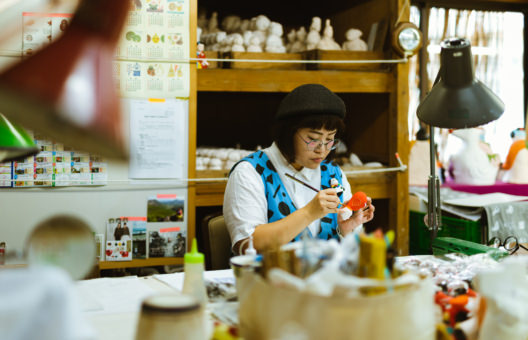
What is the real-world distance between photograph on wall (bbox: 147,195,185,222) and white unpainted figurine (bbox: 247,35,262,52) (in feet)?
3.26

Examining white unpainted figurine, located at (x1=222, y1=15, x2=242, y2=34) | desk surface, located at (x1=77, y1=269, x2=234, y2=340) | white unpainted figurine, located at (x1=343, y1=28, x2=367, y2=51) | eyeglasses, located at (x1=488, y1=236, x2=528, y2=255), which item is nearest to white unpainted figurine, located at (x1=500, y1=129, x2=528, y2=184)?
white unpainted figurine, located at (x1=343, y1=28, x2=367, y2=51)

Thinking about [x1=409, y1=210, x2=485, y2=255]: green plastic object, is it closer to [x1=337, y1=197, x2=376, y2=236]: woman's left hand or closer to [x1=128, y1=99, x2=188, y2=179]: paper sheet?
[x1=337, y1=197, x2=376, y2=236]: woman's left hand

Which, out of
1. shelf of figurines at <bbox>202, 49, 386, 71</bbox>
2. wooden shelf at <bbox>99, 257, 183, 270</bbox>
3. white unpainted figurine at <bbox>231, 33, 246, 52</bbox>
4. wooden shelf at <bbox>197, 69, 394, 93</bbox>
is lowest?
wooden shelf at <bbox>99, 257, 183, 270</bbox>

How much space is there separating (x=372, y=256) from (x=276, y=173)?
1288mm

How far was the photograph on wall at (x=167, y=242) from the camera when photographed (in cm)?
282

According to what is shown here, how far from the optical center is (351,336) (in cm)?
91

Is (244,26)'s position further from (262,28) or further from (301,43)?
(301,43)

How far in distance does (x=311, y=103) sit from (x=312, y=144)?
0.18m

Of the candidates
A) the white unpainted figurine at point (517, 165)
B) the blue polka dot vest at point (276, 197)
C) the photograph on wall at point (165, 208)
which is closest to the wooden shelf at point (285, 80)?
the photograph on wall at point (165, 208)

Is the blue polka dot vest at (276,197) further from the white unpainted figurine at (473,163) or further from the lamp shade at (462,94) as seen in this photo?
the white unpainted figurine at (473,163)

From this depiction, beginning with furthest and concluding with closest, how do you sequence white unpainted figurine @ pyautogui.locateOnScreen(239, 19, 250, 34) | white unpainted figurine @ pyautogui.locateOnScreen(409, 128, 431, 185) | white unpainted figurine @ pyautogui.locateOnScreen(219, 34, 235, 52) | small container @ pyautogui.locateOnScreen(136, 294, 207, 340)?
white unpainted figurine @ pyautogui.locateOnScreen(409, 128, 431, 185) → white unpainted figurine @ pyautogui.locateOnScreen(239, 19, 250, 34) → white unpainted figurine @ pyautogui.locateOnScreen(219, 34, 235, 52) → small container @ pyautogui.locateOnScreen(136, 294, 207, 340)

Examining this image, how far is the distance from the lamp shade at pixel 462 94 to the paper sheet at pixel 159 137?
1.50m

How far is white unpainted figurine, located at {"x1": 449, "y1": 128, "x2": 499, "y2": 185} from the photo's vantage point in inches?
143

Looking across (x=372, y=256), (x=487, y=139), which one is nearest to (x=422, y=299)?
(x=372, y=256)
